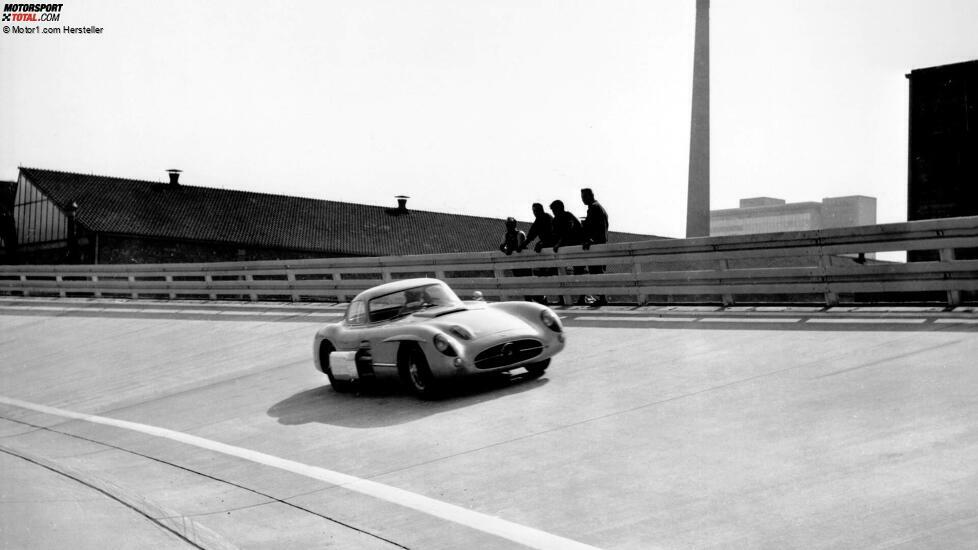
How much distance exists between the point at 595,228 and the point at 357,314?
6.16 metres

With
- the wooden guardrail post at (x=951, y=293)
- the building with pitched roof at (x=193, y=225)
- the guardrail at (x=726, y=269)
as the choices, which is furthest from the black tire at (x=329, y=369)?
the building with pitched roof at (x=193, y=225)

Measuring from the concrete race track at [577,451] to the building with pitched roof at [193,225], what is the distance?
45184 millimetres

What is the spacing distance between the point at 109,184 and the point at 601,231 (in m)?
50.8

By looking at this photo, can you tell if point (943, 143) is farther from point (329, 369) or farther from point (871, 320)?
point (329, 369)

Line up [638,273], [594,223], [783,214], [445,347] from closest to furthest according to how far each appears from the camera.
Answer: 1. [445,347]
2. [638,273]
3. [594,223]
4. [783,214]

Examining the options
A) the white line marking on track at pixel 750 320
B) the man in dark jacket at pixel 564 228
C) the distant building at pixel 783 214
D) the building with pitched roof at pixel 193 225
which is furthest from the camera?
the distant building at pixel 783 214

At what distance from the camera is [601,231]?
1606cm

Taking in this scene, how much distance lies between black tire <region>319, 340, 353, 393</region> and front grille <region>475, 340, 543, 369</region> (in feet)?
6.28

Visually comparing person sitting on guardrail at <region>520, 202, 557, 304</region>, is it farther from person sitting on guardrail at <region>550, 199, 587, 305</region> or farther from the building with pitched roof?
the building with pitched roof

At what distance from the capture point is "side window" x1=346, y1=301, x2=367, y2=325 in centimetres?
1081

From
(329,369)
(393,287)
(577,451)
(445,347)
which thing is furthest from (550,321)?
(577,451)

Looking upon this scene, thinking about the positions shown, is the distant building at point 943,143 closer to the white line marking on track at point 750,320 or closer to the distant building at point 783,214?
the white line marking on track at point 750,320

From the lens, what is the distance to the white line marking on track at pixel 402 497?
5.16 m

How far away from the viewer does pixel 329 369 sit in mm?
11156
